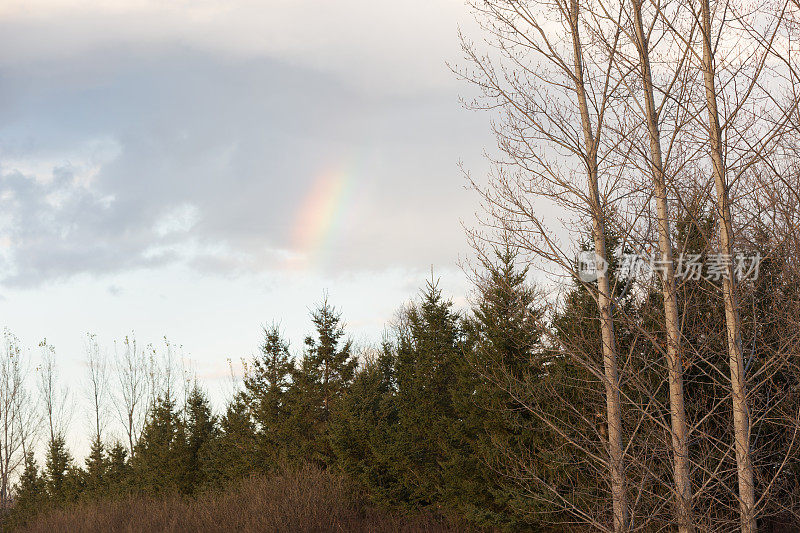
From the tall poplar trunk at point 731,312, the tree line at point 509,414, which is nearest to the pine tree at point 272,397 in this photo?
the tree line at point 509,414

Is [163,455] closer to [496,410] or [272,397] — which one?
[272,397]

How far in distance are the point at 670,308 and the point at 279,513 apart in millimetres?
10622

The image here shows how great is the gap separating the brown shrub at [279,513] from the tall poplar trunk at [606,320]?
24.5 feet

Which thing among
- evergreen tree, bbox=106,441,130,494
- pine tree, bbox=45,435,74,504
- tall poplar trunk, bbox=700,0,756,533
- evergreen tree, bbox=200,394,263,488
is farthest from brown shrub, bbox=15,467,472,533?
pine tree, bbox=45,435,74,504

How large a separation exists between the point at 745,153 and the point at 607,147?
181 centimetres

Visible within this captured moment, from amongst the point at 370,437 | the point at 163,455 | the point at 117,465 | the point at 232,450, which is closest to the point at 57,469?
the point at 117,465

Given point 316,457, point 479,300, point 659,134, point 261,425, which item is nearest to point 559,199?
point 659,134

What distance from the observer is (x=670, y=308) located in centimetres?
875

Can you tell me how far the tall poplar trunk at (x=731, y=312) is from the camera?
27.4ft

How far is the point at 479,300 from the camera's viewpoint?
1467 cm

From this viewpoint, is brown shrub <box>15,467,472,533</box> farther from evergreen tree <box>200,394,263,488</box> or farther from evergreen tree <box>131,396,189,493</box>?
evergreen tree <box>131,396,189,493</box>

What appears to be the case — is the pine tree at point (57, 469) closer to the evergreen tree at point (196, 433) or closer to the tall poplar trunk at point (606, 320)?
the evergreen tree at point (196, 433)

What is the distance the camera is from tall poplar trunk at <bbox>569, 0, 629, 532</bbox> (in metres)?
8.62

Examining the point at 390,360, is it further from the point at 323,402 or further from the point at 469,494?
the point at 469,494
